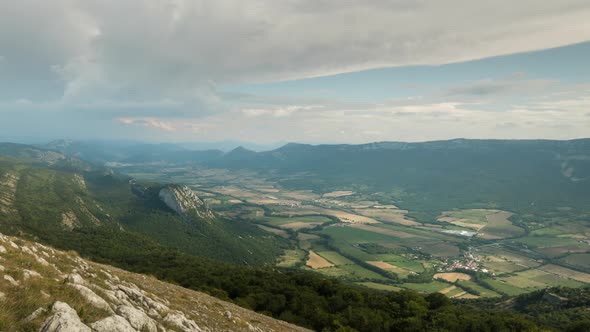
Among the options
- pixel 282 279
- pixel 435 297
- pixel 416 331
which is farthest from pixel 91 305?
pixel 435 297

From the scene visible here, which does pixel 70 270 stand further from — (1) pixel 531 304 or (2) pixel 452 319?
(1) pixel 531 304

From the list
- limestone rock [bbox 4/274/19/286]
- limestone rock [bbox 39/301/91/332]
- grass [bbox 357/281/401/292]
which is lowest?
grass [bbox 357/281/401/292]

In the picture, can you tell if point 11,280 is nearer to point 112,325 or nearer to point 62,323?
point 62,323

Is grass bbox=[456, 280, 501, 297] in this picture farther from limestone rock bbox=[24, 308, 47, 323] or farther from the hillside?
limestone rock bbox=[24, 308, 47, 323]

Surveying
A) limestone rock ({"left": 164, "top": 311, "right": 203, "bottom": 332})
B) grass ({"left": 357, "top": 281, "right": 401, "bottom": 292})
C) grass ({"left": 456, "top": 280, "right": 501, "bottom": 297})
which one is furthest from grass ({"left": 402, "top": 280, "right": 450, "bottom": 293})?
limestone rock ({"left": 164, "top": 311, "right": 203, "bottom": 332})

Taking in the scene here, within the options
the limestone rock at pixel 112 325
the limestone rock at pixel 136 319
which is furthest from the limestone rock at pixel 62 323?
the limestone rock at pixel 136 319

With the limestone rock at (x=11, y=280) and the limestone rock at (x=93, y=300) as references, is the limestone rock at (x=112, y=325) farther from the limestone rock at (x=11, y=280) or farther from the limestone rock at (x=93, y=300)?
the limestone rock at (x=11, y=280)

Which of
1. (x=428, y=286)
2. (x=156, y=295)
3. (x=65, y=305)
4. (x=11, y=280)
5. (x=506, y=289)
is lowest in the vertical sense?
(x=506, y=289)

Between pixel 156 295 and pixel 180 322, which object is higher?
pixel 180 322

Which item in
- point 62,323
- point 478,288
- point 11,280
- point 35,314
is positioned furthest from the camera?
point 478,288

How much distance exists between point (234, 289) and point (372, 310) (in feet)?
124

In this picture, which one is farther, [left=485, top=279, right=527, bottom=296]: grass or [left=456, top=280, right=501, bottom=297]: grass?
[left=485, top=279, right=527, bottom=296]: grass

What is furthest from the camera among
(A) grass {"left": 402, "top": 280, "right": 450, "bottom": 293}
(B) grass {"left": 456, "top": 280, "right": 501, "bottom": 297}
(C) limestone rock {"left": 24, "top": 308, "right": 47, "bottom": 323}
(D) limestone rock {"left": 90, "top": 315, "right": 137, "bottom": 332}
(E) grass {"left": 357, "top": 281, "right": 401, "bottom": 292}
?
(A) grass {"left": 402, "top": 280, "right": 450, "bottom": 293}

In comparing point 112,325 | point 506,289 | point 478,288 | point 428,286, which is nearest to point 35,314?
point 112,325
